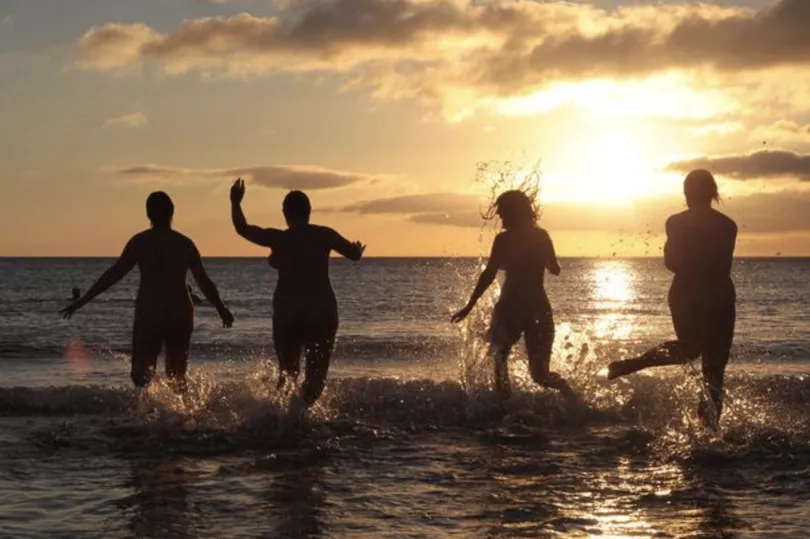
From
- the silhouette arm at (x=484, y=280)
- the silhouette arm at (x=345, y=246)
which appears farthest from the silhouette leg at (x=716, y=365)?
the silhouette arm at (x=345, y=246)

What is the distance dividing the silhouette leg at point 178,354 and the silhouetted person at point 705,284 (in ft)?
14.3

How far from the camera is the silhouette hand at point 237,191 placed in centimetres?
802

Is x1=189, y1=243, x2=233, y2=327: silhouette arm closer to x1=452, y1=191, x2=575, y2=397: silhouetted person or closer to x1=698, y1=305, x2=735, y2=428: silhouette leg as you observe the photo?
x1=452, y1=191, x2=575, y2=397: silhouetted person

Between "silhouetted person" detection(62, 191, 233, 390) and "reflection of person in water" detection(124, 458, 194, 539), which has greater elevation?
"silhouetted person" detection(62, 191, 233, 390)

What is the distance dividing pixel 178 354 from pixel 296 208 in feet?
5.57

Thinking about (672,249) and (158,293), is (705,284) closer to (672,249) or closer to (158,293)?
(672,249)

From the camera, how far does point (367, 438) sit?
8.62m

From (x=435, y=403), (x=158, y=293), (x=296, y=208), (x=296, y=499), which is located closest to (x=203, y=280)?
(x=158, y=293)

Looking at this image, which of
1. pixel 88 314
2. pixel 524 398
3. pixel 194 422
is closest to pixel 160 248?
pixel 194 422

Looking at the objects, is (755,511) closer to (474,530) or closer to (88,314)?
(474,530)

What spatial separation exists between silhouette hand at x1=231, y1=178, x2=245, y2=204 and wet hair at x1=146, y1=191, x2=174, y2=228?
0.79 meters

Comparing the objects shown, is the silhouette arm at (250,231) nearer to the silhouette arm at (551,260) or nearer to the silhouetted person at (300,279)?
the silhouetted person at (300,279)

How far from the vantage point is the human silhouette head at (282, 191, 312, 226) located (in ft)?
27.3

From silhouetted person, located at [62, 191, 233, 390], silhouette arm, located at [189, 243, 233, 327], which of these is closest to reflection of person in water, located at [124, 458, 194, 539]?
silhouetted person, located at [62, 191, 233, 390]
